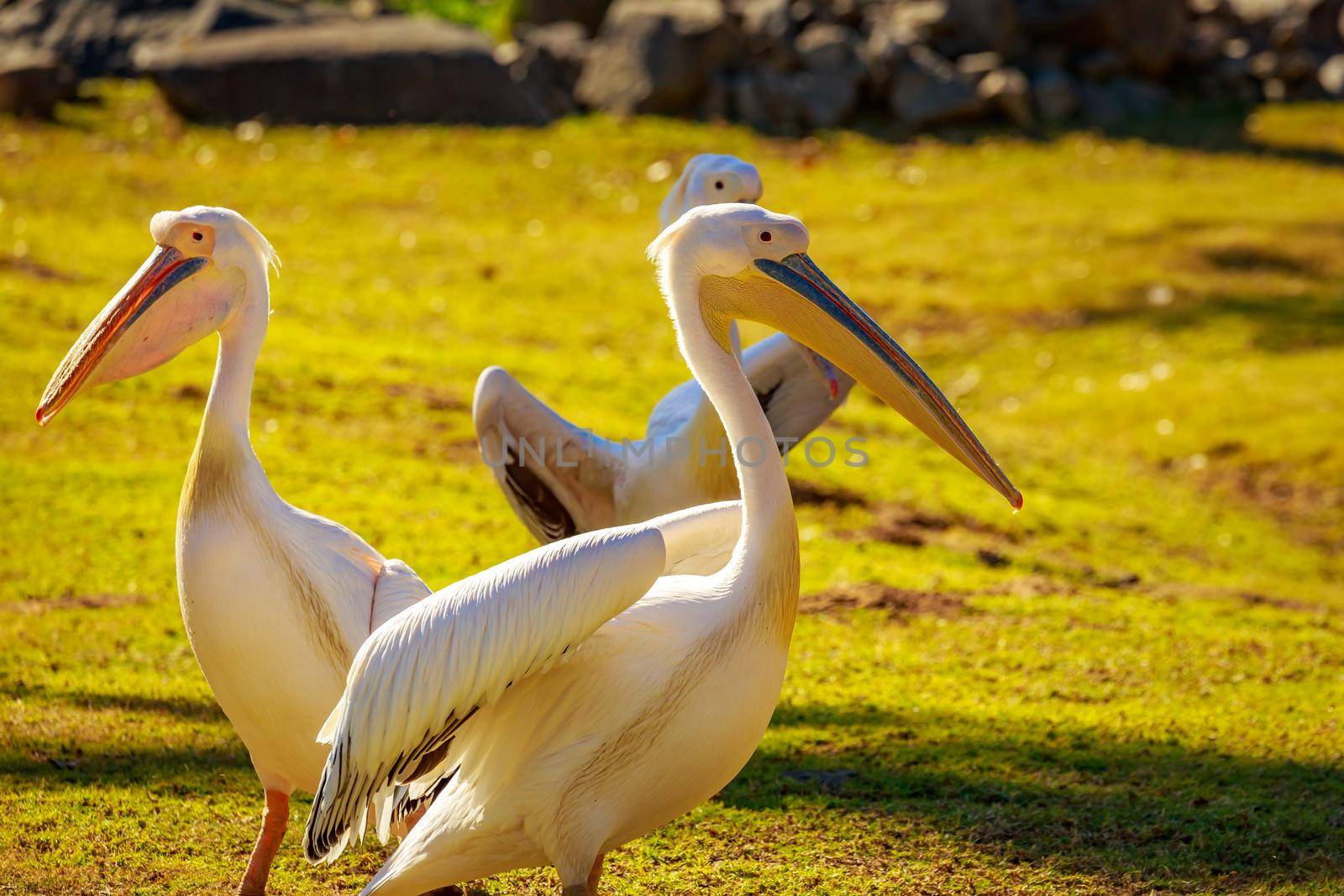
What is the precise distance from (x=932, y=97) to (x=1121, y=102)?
6.64 feet

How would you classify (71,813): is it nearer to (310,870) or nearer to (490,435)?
(310,870)

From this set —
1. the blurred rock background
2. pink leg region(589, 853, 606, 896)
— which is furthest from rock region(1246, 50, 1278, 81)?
pink leg region(589, 853, 606, 896)

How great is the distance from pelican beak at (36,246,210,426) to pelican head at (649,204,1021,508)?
1.15m

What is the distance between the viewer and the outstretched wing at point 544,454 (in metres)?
4.88

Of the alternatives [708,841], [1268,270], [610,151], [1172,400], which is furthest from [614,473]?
[610,151]

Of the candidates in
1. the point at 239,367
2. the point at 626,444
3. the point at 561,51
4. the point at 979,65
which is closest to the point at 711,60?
the point at 561,51

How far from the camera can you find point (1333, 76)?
14.8 m

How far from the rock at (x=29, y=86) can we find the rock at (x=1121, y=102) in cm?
930

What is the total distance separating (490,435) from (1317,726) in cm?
275

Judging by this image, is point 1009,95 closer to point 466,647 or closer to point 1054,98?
point 1054,98

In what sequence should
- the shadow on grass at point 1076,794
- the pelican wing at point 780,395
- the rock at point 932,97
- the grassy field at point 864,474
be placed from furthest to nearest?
the rock at point 932,97 < the pelican wing at point 780,395 < the grassy field at point 864,474 < the shadow on grass at point 1076,794

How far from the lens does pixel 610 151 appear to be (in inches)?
512

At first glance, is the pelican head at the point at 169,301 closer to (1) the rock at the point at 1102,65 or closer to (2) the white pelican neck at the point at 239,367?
(2) the white pelican neck at the point at 239,367

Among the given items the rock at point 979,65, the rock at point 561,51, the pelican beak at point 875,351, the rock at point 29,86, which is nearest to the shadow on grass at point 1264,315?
the rock at point 979,65
